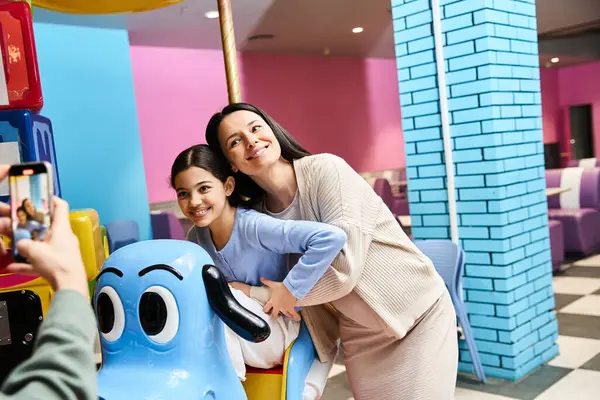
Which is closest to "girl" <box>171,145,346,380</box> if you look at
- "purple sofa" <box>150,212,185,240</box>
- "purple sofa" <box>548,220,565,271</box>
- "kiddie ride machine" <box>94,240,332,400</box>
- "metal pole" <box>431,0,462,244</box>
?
"kiddie ride machine" <box>94,240,332,400</box>

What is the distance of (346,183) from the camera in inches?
58.9

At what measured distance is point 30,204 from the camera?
70cm

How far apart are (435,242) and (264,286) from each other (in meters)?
1.72

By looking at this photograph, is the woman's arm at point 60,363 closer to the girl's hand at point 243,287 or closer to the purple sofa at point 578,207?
the girl's hand at point 243,287

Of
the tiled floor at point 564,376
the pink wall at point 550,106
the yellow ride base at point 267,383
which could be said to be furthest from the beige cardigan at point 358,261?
the pink wall at point 550,106

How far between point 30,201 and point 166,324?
57 cm

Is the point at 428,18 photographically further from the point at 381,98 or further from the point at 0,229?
the point at 381,98

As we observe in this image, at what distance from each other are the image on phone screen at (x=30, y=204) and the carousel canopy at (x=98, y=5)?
1.14 meters

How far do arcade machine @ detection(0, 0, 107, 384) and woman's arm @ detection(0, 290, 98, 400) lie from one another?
2.15 feet

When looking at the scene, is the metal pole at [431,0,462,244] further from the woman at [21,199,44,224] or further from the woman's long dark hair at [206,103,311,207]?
the woman at [21,199,44,224]

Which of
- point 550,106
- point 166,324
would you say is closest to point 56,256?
point 166,324

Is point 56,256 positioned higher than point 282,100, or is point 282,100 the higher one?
point 282,100

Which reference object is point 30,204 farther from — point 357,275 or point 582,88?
point 582,88

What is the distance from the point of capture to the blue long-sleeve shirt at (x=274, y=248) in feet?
4.43
